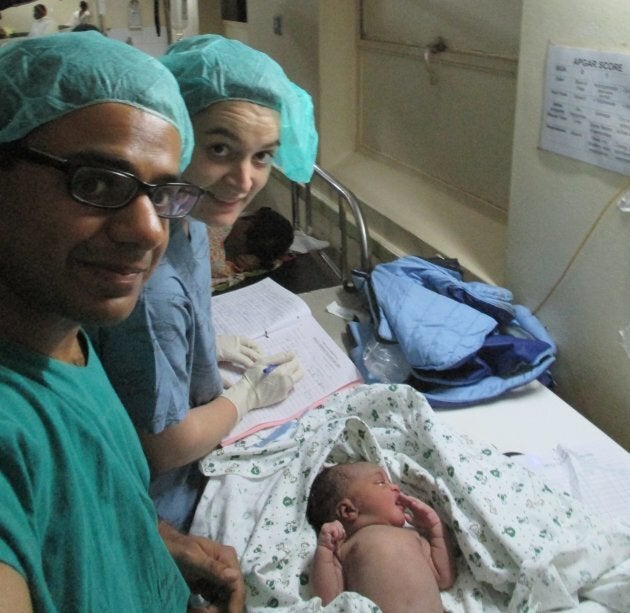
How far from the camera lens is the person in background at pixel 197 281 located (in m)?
0.98

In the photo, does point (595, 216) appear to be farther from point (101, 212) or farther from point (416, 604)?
point (101, 212)

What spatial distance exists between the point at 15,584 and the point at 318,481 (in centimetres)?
79

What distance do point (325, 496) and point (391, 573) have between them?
0.69 feet

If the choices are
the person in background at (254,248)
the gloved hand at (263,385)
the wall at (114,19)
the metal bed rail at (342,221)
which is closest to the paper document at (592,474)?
the gloved hand at (263,385)

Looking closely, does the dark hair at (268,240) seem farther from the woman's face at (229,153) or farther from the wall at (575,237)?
the woman's face at (229,153)

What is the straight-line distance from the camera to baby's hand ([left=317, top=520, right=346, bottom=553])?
1.10 m

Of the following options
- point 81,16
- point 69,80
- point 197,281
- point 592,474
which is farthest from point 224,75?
point 81,16

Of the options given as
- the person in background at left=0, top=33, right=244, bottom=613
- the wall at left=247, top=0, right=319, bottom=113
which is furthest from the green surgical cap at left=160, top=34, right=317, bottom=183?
the wall at left=247, top=0, right=319, bottom=113

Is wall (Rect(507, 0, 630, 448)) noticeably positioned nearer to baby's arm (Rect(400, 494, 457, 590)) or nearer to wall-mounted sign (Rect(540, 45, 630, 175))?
wall-mounted sign (Rect(540, 45, 630, 175))

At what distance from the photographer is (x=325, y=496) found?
3.97 feet

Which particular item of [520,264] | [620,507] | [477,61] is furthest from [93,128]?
[477,61]

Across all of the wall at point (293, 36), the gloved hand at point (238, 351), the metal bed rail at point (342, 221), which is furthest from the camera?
the wall at point (293, 36)

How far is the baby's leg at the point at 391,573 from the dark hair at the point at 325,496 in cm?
8

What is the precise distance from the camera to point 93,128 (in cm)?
61
